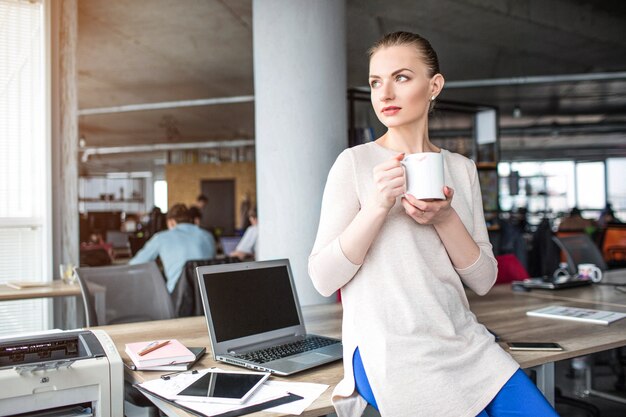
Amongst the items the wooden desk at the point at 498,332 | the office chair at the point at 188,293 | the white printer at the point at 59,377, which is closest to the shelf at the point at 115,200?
the office chair at the point at 188,293

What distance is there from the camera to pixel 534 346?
73.7 inches

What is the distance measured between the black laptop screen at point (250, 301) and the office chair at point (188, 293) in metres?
2.20

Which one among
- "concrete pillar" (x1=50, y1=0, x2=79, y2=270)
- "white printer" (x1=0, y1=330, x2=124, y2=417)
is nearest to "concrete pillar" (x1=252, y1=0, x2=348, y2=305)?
"white printer" (x1=0, y1=330, x2=124, y2=417)

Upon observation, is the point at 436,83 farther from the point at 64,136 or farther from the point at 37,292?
the point at 64,136

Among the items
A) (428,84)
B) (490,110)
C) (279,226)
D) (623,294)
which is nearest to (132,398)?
(279,226)

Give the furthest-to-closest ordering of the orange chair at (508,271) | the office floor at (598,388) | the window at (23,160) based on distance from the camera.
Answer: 1. the window at (23,160)
2. the orange chair at (508,271)
3. the office floor at (598,388)

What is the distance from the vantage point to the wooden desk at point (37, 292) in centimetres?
347

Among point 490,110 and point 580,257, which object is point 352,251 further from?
point 490,110

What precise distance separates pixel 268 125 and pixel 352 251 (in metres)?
1.96

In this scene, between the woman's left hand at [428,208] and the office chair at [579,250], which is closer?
the woman's left hand at [428,208]

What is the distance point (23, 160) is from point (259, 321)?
328 centimetres

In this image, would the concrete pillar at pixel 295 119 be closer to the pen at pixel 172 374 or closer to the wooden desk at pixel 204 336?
the wooden desk at pixel 204 336

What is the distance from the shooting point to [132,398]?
2.13 meters

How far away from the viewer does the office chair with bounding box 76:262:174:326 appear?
276 centimetres
